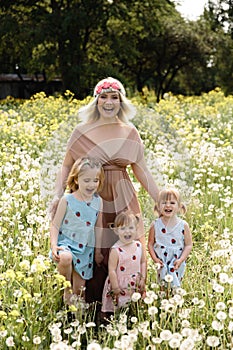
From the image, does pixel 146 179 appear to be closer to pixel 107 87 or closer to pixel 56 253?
pixel 107 87

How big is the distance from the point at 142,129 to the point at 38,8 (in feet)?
52.0

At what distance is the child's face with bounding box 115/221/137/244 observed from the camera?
11.8 ft

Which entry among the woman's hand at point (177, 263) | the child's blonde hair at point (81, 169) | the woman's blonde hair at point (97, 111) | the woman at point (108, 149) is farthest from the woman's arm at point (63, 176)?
the woman's hand at point (177, 263)

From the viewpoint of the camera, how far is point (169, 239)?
145 inches

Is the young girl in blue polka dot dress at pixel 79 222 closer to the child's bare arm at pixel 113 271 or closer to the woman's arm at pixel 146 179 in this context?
the child's bare arm at pixel 113 271

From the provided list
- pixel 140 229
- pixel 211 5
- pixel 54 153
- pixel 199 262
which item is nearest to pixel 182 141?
pixel 54 153

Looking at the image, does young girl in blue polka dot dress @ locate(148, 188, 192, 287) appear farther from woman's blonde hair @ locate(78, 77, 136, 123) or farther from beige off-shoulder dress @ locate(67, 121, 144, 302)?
woman's blonde hair @ locate(78, 77, 136, 123)

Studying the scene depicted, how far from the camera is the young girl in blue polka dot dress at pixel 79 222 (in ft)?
11.7

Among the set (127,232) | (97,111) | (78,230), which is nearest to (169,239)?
(127,232)

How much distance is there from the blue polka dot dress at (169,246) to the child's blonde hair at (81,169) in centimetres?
45

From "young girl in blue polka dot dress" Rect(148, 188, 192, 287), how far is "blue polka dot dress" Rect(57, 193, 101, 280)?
380 millimetres

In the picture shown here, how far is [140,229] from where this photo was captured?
3.84 metres

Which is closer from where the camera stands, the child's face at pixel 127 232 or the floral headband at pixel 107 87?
the child's face at pixel 127 232

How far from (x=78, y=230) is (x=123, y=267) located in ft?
1.11
